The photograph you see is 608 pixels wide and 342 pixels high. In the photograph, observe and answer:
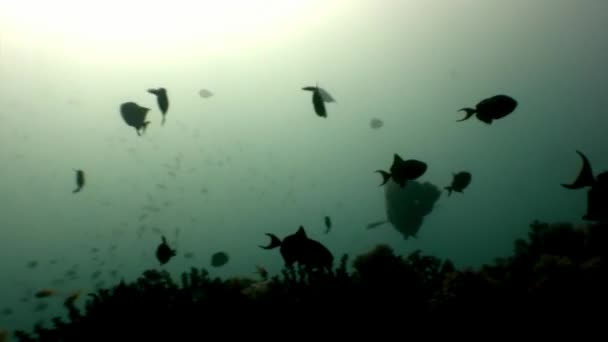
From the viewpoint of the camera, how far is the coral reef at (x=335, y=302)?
17.6 ft

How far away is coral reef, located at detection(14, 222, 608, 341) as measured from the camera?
5.36 metres

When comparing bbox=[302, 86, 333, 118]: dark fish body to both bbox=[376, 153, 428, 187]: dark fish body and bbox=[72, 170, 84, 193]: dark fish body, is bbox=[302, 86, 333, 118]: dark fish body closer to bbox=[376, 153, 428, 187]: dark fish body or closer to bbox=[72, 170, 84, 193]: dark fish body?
bbox=[376, 153, 428, 187]: dark fish body

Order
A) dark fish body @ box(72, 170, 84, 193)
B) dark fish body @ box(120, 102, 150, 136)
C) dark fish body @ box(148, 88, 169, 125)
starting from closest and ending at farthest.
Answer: dark fish body @ box(148, 88, 169, 125) < dark fish body @ box(120, 102, 150, 136) < dark fish body @ box(72, 170, 84, 193)

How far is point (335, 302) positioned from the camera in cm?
561

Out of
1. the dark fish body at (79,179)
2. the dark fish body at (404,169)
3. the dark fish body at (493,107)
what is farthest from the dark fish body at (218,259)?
the dark fish body at (493,107)

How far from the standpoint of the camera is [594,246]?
25.2 feet

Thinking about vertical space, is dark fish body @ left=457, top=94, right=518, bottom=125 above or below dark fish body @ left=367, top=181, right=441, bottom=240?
below

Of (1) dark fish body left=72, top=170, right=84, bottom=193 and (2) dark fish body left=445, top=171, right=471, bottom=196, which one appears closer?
(2) dark fish body left=445, top=171, right=471, bottom=196

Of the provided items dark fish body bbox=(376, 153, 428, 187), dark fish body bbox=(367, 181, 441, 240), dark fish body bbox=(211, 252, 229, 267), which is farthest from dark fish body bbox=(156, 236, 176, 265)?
dark fish body bbox=(367, 181, 441, 240)

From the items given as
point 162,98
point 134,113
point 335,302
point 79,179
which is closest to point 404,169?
point 335,302

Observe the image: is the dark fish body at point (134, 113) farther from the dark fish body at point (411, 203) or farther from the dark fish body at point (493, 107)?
the dark fish body at point (411, 203)

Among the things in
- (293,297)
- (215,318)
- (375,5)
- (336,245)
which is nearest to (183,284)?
(215,318)

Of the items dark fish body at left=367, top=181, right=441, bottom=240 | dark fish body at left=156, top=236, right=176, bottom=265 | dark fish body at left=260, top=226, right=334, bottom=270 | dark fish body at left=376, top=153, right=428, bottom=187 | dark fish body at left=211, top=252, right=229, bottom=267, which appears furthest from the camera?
dark fish body at left=367, top=181, right=441, bottom=240

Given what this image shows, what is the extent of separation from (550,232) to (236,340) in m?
6.81
